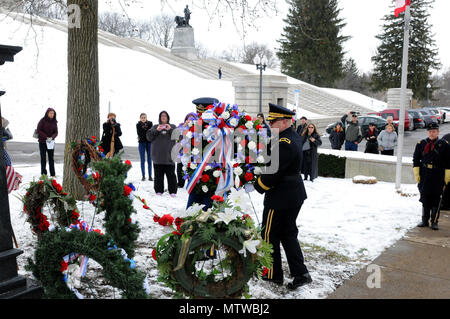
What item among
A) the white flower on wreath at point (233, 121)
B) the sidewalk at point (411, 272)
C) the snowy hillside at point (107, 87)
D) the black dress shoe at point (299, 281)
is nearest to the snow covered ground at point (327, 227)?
the black dress shoe at point (299, 281)

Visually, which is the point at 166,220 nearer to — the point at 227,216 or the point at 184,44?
the point at 227,216

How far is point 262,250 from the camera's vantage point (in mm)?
3645

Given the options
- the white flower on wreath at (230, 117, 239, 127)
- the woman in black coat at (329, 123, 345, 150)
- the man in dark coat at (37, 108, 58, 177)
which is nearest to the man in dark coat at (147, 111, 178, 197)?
the man in dark coat at (37, 108, 58, 177)

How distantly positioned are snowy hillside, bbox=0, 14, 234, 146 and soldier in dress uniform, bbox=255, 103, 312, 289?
1690 cm

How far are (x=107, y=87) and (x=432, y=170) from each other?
2563cm

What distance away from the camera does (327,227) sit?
7.24 metres

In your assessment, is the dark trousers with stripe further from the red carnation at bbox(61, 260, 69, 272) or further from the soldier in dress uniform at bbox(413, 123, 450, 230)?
the soldier in dress uniform at bbox(413, 123, 450, 230)

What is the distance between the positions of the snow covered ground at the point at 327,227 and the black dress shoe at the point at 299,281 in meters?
0.06

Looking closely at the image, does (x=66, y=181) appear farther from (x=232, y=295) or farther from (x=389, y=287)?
(x=389, y=287)

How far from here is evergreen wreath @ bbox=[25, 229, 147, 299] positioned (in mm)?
3500

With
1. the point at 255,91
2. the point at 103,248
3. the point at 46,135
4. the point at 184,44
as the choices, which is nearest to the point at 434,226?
the point at 103,248

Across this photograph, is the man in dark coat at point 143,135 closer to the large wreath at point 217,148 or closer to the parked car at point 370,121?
the large wreath at point 217,148
